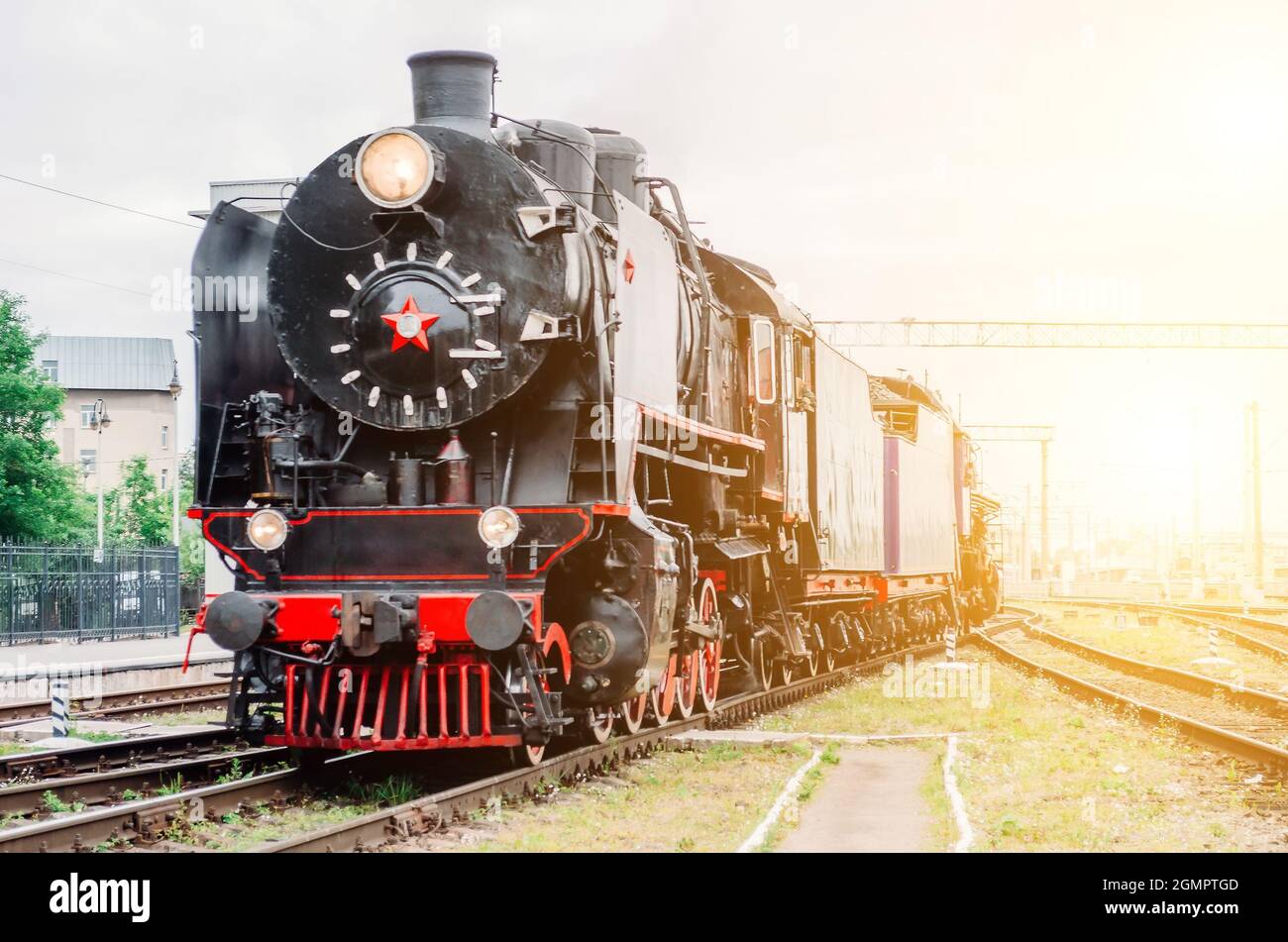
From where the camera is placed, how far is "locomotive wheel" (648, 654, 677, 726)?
10891 millimetres

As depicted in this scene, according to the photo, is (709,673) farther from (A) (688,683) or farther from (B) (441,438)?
(B) (441,438)

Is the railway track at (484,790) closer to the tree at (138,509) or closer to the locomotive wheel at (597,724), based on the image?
the locomotive wheel at (597,724)

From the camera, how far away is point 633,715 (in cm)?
1055

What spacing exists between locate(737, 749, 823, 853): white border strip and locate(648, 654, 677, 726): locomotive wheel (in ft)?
3.95

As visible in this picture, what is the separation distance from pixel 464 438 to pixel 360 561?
0.99 meters

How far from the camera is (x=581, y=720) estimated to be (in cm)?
958

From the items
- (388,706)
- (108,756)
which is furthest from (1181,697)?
(108,756)

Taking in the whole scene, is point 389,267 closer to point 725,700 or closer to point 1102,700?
point 725,700

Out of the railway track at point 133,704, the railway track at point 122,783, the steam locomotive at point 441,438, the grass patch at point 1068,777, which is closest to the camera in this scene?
the grass patch at point 1068,777

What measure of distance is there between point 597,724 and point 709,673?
2.81 m

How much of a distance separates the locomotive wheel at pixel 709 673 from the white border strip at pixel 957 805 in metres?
2.17

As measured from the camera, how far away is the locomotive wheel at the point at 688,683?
11.6 m

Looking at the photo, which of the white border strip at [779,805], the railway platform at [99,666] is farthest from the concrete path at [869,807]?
the railway platform at [99,666]
